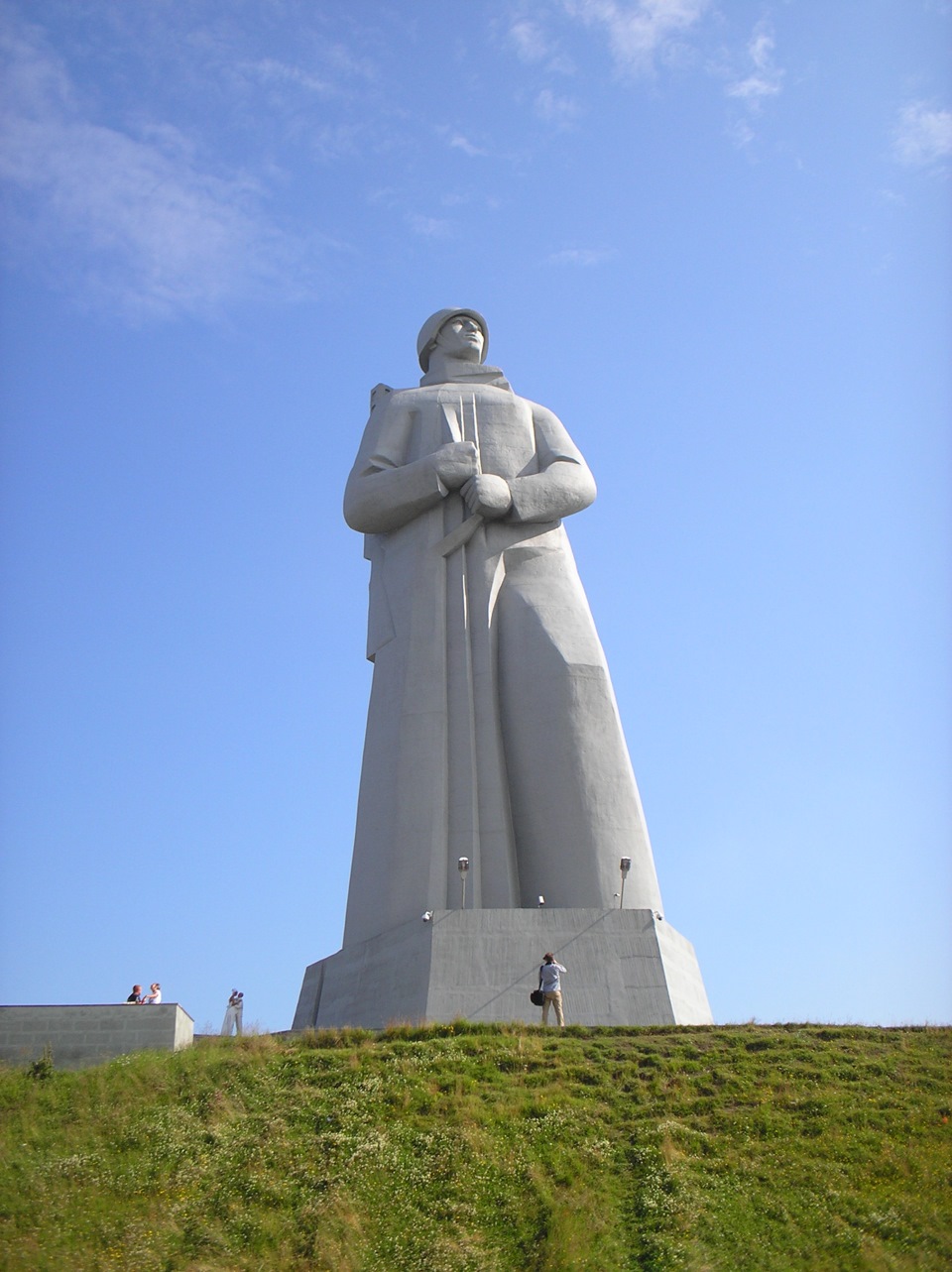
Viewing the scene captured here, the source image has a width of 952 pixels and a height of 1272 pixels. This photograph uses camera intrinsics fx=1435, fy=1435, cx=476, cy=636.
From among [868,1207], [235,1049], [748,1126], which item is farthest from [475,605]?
[868,1207]

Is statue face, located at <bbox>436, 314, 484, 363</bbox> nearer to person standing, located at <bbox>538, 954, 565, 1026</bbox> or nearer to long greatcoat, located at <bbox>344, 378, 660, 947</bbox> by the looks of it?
long greatcoat, located at <bbox>344, 378, 660, 947</bbox>

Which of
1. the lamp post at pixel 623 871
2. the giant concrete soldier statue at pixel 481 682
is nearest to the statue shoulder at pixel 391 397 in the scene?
the giant concrete soldier statue at pixel 481 682

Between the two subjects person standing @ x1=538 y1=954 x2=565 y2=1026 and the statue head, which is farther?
the statue head

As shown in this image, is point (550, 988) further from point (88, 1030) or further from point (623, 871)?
point (88, 1030)

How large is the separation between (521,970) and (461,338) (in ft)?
27.0

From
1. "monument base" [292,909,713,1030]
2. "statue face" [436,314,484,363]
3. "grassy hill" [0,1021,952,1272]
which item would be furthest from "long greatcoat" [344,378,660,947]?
"grassy hill" [0,1021,952,1272]

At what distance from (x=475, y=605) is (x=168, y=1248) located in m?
8.05

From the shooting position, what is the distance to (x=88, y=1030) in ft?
37.6

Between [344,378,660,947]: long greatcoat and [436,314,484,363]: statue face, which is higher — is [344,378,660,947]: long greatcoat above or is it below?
below

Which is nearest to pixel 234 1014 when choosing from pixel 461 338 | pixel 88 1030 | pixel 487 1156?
pixel 88 1030

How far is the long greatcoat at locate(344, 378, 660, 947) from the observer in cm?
1375

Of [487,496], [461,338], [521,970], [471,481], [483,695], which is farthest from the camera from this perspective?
[461,338]

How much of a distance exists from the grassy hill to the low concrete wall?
0.44 metres

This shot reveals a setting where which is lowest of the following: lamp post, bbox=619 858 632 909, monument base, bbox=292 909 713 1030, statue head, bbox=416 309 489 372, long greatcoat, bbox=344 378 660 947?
monument base, bbox=292 909 713 1030
